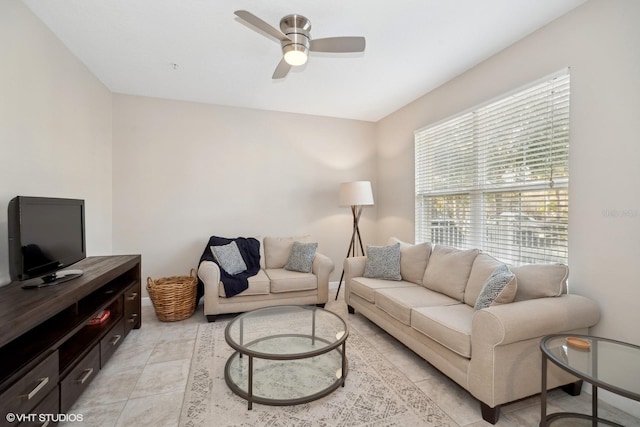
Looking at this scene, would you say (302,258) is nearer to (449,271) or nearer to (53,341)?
(449,271)

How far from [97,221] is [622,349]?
4.49 m

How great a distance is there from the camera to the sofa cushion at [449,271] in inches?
102

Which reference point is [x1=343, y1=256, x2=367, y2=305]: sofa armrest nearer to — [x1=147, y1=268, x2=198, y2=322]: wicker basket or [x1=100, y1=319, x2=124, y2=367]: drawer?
[x1=147, y1=268, x2=198, y2=322]: wicker basket

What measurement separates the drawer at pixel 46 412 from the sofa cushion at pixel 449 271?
281cm

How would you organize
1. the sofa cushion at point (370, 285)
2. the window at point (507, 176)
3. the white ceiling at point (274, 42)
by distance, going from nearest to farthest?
the white ceiling at point (274, 42)
the window at point (507, 176)
the sofa cushion at point (370, 285)

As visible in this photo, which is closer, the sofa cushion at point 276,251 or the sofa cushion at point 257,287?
the sofa cushion at point 257,287

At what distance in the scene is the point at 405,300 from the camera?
8.29ft

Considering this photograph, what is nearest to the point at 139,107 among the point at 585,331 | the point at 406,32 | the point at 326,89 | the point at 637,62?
the point at 326,89

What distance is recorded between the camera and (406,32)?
236cm

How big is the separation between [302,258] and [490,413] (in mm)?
2446

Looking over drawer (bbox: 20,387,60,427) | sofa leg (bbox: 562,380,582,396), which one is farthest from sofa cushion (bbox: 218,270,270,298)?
sofa leg (bbox: 562,380,582,396)

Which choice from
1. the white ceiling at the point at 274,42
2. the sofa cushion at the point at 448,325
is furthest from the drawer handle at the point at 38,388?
the white ceiling at the point at 274,42

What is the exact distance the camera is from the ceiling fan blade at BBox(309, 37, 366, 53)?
78.0 inches

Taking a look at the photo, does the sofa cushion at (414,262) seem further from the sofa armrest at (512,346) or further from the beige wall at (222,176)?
the beige wall at (222,176)
